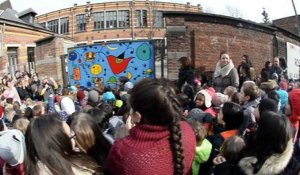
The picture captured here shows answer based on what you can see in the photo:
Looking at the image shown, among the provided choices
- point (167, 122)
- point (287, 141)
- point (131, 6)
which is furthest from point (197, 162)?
point (131, 6)

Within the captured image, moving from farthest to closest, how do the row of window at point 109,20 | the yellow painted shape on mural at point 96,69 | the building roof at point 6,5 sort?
1. the row of window at point 109,20
2. the building roof at point 6,5
3. the yellow painted shape on mural at point 96,69

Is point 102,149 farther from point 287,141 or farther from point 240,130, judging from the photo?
point 240,130

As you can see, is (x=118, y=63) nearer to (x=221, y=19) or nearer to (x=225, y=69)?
(x=221, y=19)

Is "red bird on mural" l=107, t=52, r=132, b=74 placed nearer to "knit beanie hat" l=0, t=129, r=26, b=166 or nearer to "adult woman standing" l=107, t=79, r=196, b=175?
"knit beanie hat" l=0, t=129, r=26, b=166

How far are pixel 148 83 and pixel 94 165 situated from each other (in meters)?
0.93

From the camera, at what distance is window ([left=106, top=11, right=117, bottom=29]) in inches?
2576

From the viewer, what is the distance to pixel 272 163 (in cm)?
347

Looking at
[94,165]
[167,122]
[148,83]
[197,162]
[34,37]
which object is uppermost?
[34,37]

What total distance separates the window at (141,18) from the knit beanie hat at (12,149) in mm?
59563

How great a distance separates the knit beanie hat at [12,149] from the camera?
12.1 feet

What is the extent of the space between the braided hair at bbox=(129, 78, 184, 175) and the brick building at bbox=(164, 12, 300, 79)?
28.7 feet

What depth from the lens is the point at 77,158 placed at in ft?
10.8

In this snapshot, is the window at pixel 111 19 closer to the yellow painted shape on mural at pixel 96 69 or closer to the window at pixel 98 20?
the window at pixel 98 20

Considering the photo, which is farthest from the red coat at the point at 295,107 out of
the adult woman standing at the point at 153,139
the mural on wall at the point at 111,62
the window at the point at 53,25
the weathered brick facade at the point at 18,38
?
the window at the point at 53,25
